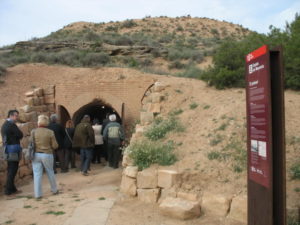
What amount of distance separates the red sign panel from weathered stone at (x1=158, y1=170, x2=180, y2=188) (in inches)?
89.7

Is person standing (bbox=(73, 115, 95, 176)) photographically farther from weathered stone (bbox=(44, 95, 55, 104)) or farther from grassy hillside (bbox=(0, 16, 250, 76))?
grassy hillside (bbox=(0, 16, 250, 76))

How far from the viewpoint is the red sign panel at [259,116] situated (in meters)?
3.33

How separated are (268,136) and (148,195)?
3.44 m

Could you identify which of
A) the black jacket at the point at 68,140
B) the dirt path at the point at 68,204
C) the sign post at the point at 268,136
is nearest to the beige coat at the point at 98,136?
the black jacket at the point at 68,140

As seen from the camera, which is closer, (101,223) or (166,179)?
(101,223)

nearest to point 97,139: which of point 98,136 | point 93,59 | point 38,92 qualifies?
point 98,136

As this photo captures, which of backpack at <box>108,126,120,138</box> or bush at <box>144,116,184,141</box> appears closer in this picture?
bush at <box>144,116,184,141</box>

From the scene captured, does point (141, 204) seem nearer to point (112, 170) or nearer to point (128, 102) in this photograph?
point (112, 170)

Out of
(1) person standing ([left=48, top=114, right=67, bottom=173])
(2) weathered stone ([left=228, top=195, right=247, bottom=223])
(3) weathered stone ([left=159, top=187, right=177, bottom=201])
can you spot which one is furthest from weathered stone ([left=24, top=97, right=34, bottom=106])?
(2) weathered stone ([left=228, top=195, right=247, bottom=223])

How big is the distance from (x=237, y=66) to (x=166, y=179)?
565cm

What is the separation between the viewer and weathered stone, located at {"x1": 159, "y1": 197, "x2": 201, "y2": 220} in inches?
204

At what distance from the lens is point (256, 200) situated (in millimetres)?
3709

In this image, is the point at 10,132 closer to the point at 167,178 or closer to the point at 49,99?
the point at 167,178

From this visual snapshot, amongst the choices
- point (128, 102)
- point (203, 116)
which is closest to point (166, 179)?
point (203, 116)
